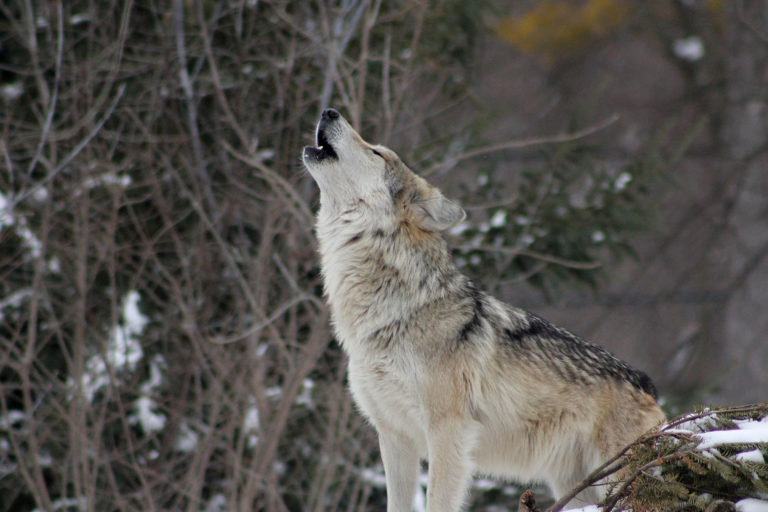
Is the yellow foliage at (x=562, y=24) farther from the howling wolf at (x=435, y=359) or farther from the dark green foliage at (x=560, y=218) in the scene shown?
the howling wolf at (x=435, y=359)

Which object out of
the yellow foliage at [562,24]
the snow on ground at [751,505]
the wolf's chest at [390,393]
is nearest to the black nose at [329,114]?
the wolf's chest at [390,393]

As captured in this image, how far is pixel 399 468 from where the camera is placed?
14.4ft

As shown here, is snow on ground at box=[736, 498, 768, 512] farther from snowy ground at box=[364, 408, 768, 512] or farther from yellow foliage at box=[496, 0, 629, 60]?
yellow foliage at box=[496, 0, 629, 60]

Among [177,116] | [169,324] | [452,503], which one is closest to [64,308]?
[169,324]

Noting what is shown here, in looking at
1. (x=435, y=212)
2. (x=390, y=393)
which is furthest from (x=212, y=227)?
(x=390, y=393)

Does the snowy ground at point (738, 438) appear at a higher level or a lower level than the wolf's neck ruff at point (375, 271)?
lower

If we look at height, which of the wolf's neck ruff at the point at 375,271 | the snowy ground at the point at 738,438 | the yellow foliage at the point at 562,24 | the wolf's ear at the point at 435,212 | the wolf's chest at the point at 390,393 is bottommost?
the wolf's chest at the point at 390,393

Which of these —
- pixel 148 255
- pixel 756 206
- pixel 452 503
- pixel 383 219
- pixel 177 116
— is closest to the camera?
→ pixel 452 503

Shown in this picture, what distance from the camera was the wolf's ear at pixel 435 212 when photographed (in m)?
4.48

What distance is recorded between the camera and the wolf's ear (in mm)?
4477

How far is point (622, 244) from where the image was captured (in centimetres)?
957

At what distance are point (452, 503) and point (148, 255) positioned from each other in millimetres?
4103

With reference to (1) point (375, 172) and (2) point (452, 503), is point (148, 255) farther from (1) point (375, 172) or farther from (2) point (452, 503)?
(2) point (452, 503)

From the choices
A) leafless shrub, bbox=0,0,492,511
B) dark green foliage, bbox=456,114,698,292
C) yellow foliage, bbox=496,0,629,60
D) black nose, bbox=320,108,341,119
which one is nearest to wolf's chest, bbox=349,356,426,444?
black nose, bbox=320,108,341,119
